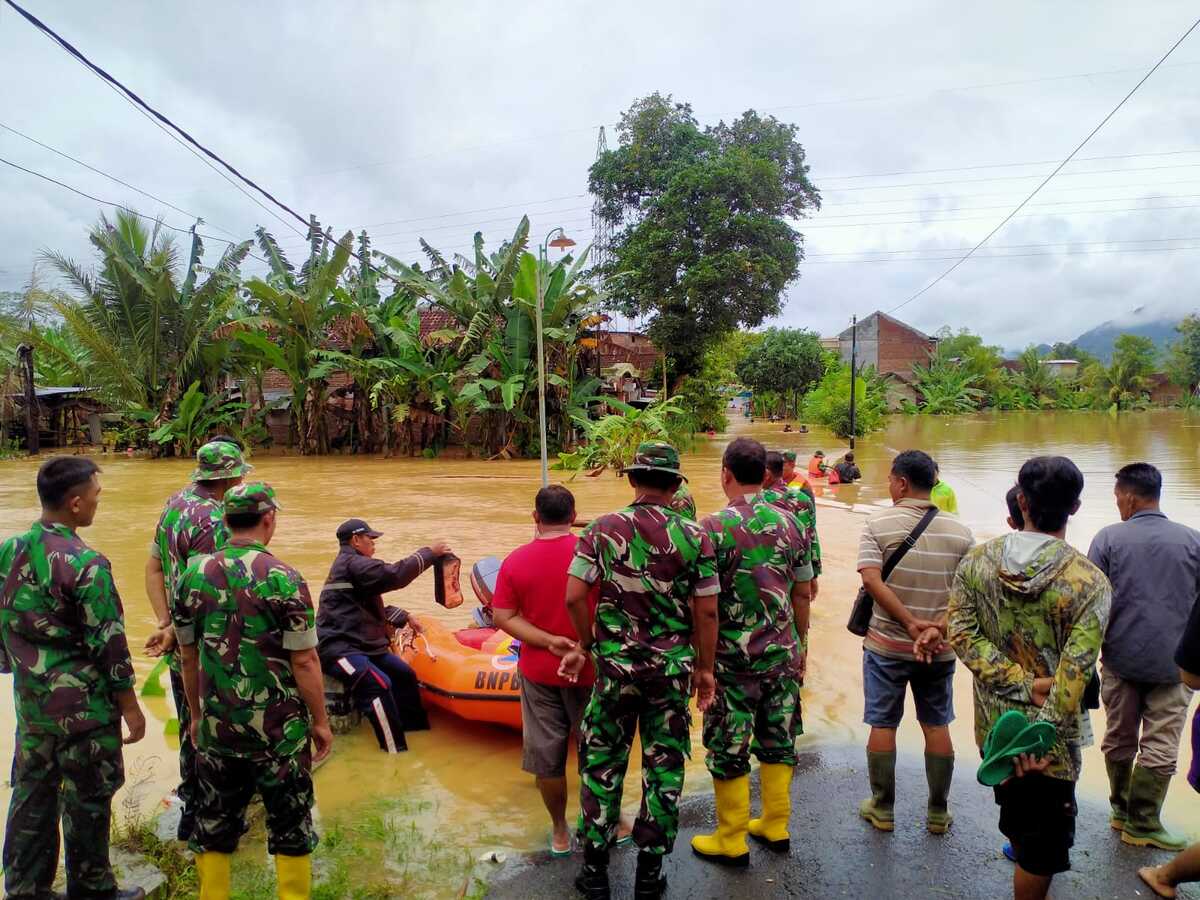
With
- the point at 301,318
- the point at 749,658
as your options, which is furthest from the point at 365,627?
the point at 301,318

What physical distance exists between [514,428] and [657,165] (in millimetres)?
10397

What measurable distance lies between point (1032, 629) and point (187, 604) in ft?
9.33

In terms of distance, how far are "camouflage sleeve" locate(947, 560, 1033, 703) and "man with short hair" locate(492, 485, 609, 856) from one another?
1419mm

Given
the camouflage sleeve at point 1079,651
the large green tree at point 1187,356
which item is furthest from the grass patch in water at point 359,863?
the large green tree at point 1187,356

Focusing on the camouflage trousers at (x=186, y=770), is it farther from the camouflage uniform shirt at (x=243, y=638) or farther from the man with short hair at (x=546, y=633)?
the man with short hair at (x=546, y=633)

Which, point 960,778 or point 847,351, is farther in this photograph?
point 847,351

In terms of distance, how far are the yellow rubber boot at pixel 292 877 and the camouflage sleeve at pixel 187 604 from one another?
0.84 metres

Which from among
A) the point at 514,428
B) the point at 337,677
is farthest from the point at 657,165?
the point at 337,677

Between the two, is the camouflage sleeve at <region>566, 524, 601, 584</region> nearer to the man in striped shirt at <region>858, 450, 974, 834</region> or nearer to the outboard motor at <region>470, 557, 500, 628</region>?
the man in striped shirt at <region>858, 450, 974, 834</region>

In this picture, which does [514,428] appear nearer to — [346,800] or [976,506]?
[976,506]

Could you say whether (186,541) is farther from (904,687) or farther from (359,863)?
(904,687)

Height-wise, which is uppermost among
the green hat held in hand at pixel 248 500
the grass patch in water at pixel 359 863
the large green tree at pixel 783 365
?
the large green tree at pixel 783 365

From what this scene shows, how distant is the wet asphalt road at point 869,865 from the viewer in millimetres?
3062

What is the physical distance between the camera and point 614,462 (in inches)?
722
